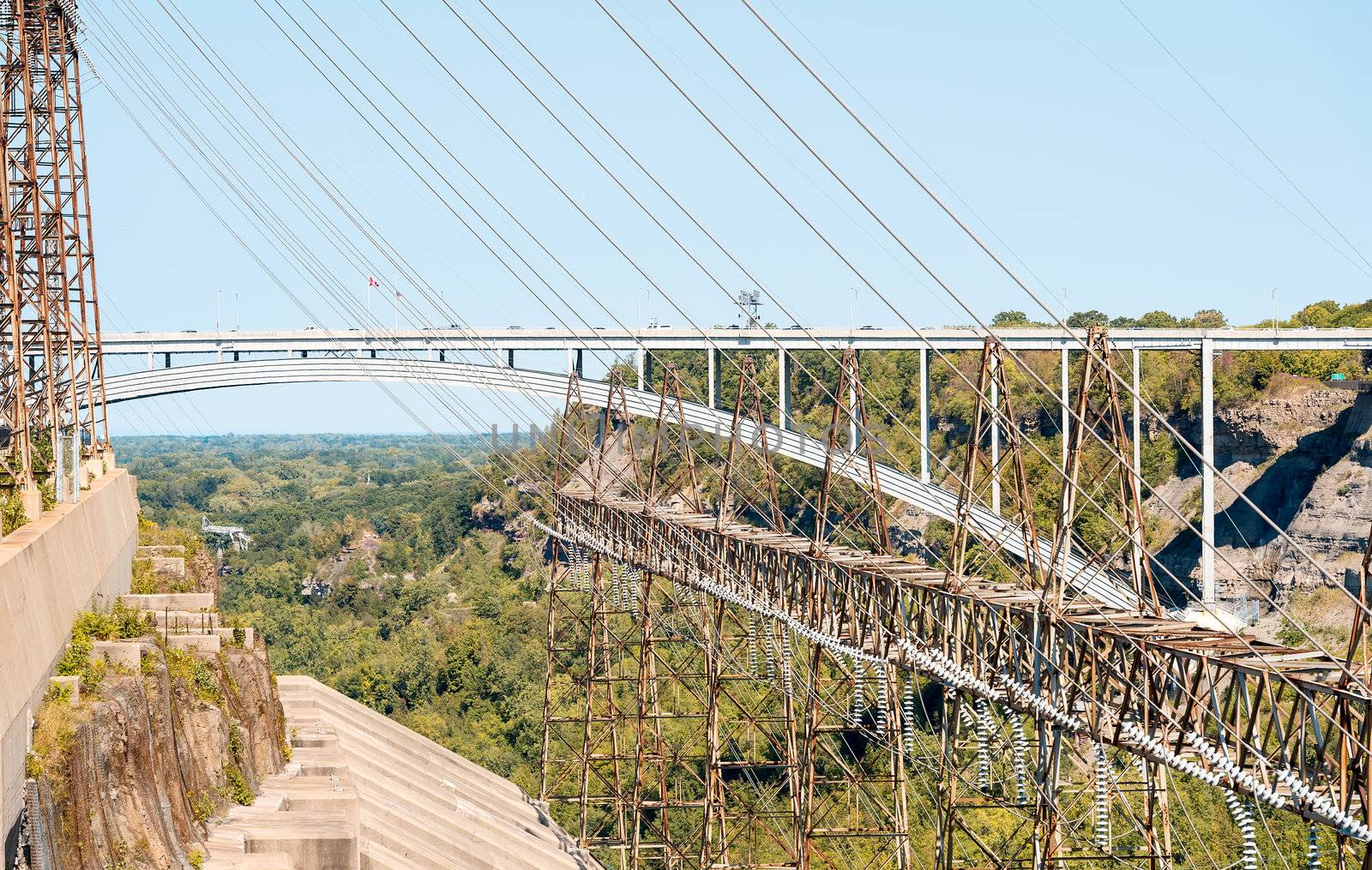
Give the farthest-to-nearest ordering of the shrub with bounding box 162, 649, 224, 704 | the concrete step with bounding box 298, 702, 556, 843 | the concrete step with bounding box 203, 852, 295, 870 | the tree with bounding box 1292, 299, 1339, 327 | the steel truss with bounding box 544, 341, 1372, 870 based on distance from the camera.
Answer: the tree with bounding box 1292, 299, 1339, 327 < the concrete step with bounding box 298, 702, 556, 843 < the shrub with bounding box 162, 649, 224, 704 < the concrete step with bounding box 203, 852, 295, 870 < the steel truss with bounding box 544, 341, 1372, 870

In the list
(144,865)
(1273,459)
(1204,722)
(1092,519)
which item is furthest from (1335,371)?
(144,865)

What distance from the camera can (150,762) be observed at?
15.8 m

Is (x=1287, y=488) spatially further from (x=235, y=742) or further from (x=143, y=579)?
(x=235, y=742)

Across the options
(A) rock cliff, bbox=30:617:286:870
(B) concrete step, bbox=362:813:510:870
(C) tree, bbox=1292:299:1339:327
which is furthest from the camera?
(C) tree, bbox=1292:299:1339:327

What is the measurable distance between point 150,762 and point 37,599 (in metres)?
1.94

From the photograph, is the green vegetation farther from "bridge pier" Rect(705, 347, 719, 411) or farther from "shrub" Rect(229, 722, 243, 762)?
"shrub" Rect(229, 722, 243, 762)

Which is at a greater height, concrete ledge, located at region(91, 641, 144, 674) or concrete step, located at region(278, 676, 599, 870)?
concrete ledge, located at region(91, 641, 144, 674)

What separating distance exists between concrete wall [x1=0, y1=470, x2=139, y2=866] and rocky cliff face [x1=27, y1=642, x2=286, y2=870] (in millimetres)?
526

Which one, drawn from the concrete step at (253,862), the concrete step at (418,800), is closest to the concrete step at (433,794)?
the concrete step at (418,800)

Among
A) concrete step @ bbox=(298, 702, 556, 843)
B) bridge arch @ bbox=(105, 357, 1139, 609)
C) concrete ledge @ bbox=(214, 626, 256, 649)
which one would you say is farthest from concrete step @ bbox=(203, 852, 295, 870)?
bridge arch @ bbox=(105, 357, 1139, 609)

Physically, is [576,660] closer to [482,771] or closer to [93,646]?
[482,771]

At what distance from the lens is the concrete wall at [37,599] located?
12.4 meters

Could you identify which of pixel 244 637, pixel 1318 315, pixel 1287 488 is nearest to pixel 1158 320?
pixel 1318 315

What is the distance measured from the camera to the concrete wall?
12.4 metres
